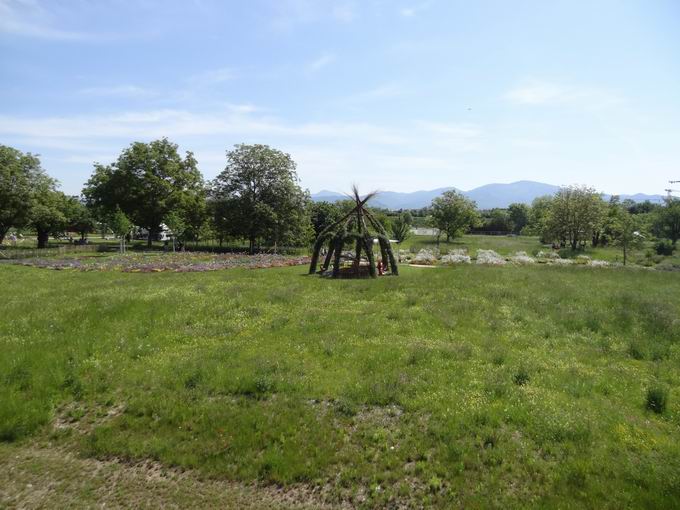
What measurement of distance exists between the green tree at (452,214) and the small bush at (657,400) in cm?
6239

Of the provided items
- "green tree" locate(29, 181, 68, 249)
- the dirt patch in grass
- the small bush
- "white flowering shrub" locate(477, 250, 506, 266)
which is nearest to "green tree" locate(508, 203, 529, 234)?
"white flowering shrub" locate(477, 250, 506, 266)

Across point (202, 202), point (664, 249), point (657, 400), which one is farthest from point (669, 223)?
point (657, 400)

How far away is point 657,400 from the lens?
9.12 m

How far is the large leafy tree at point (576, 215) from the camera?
5800cm

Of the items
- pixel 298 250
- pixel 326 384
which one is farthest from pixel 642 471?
pixel 298 250

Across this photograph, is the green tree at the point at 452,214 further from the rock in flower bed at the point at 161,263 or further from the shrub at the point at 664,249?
the rock in flower bed at the point at 161,263

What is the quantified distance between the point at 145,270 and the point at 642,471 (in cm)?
3063

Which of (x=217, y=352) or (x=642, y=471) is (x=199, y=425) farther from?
(x=642, y=471)

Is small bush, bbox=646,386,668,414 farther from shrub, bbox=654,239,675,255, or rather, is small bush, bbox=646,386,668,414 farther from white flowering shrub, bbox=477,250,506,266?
shrub, bbox=654,239,675,255

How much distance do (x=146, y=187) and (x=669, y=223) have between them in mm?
84448

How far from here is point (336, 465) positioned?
7.60 meters

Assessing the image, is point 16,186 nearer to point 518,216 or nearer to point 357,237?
point 357,237

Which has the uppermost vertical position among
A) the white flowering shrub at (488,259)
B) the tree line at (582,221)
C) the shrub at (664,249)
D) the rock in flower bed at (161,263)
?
the tree line at (582,221)

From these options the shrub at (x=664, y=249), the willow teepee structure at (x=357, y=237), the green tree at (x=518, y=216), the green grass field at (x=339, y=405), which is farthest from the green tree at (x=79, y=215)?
the green tree at (x=518, y=216)
